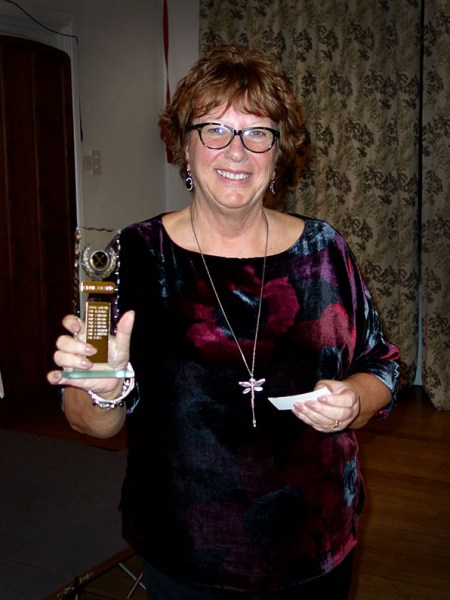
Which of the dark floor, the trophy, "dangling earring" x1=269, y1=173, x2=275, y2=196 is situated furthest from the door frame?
the trophy

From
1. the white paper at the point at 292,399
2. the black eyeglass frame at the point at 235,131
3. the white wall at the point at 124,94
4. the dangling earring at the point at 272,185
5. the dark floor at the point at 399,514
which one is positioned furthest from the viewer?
the white wall at the point at 124,94

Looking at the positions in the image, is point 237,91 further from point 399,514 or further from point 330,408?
point 399,514

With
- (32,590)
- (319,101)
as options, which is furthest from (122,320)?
(319,101)

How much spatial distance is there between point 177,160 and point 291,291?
0.38 m

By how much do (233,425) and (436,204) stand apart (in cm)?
433

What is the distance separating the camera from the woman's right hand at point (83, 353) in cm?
118

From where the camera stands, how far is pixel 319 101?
554 cm

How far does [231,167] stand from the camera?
147 centimetres

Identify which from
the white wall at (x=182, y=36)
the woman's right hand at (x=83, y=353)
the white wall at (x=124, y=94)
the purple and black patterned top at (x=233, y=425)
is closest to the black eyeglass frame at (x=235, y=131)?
the purple and black patterned top at (x=233, y=425)

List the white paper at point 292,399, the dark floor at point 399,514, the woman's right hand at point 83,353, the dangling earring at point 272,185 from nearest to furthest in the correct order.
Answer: the woman's right hand at point 83,353 → the white paper at point 292,399 → the dangling earring at point 272,185 → the dark floor at point 399,514

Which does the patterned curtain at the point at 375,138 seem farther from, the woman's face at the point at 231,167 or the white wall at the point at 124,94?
the woman's face at the point at 231,167

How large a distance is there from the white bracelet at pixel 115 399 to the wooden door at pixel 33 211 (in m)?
4.10

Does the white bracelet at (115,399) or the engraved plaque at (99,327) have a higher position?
the engraved plaque at (99,327)

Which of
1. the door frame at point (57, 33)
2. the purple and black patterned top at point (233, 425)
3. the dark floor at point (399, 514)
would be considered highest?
the door frame at point (57, 33)
